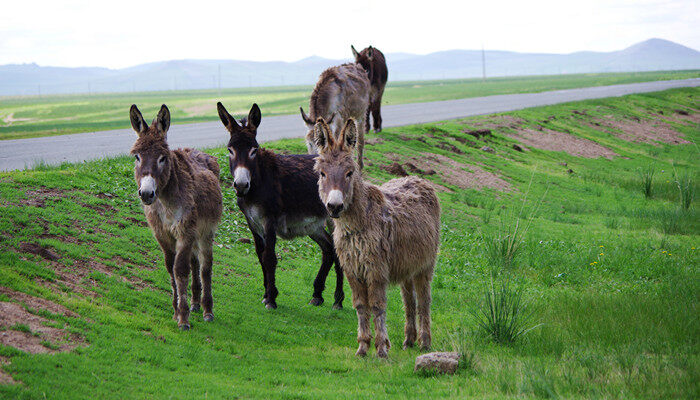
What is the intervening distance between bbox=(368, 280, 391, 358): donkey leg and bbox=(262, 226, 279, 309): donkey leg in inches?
96.5

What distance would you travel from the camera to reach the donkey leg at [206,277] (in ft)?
27.4

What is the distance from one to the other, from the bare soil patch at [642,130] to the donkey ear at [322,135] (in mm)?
30830

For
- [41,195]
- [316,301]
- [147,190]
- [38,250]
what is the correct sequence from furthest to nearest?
[41,195]
[316,301]
[38,250]
[147,190]

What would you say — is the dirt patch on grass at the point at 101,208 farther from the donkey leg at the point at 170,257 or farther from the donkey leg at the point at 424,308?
the donkey leg at the point at 424,308

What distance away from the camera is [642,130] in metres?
36.5

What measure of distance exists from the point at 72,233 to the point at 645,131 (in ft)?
114

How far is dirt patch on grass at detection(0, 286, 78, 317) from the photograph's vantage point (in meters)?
6.84

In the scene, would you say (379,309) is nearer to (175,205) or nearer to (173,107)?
(175,205)

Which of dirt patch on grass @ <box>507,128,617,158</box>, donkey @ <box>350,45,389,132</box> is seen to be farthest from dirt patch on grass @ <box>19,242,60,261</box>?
dirt patch on grass @ <box>507,128,617,158</box>

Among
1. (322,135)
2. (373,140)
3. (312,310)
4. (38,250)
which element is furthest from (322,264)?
(373,140)

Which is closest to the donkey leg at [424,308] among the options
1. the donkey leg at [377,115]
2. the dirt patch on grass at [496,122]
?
the donkey leg at [377,115]

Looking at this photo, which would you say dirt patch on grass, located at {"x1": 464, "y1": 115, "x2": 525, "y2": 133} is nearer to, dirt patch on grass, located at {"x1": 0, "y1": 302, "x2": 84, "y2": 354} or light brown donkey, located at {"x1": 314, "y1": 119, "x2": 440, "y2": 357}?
light brown donkey, located at {"x1": 314, "y1": 119, "x2": 440, "y2": 357}

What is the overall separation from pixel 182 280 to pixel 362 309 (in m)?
2.33

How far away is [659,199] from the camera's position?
72.5 feet
